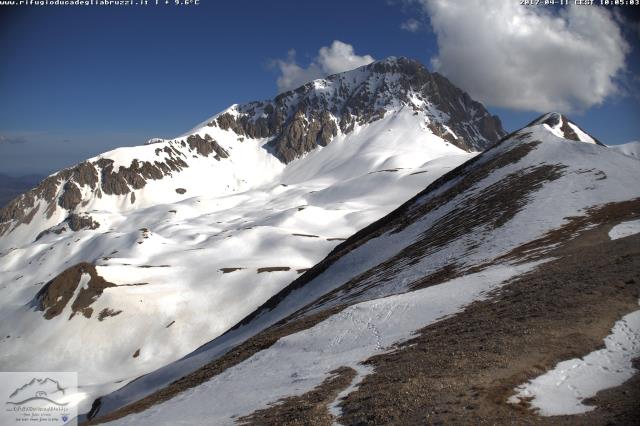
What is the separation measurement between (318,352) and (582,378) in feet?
42.1

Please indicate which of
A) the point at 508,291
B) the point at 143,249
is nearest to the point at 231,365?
the point at 508,291

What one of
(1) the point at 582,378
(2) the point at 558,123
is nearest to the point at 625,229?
(1) the point at 582,378

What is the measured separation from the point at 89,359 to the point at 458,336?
270 ft

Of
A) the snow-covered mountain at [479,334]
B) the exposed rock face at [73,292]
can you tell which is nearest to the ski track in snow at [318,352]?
the snow-covered mountain at [479,334]

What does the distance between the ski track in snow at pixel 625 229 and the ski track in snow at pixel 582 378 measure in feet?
41.3

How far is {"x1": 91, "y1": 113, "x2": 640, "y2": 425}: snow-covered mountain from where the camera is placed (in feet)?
45.2

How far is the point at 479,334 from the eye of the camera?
60.2ft

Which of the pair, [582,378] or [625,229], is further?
[625,229]

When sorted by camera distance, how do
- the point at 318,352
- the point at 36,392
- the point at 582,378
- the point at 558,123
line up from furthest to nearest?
the point at 558,123 → the point at 36,392 → the point at 318,352 → the point at 582,378

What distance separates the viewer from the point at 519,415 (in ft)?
40.7

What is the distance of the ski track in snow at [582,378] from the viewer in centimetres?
1272
